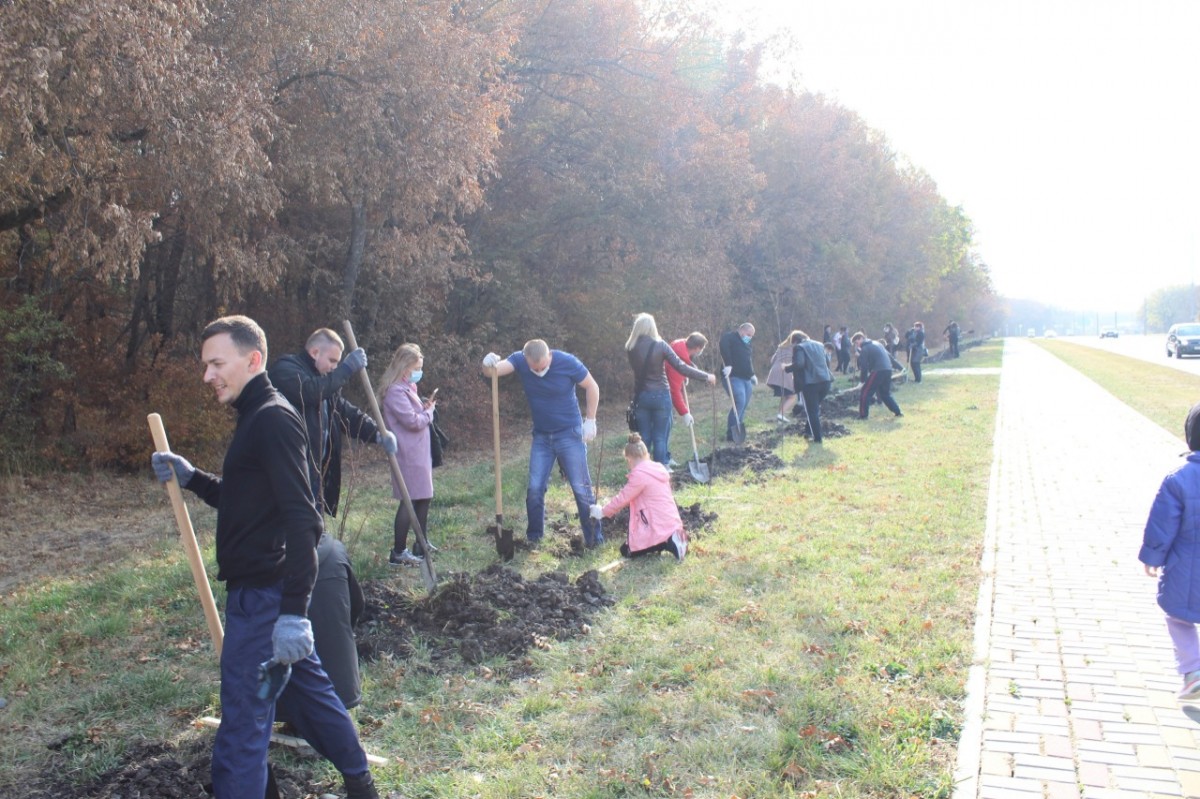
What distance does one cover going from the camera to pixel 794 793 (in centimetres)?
383

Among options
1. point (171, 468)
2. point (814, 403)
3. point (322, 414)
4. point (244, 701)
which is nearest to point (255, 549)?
point (244, 701)

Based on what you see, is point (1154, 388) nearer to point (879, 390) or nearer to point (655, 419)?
point (879, 390)

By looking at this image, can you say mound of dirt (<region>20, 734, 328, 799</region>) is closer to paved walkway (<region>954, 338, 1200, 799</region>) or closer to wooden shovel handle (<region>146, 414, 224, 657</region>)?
wooden shovel handle (<region>146, 414, 224, 657</region>)

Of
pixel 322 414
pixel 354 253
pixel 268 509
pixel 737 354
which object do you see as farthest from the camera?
pixel 354 253

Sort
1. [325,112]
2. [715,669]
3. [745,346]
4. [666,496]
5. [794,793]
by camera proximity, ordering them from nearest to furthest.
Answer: [794,793]
[715,669]
[666,496]
[325,112]
[745,346]

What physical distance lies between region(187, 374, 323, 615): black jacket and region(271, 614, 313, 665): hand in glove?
43 millimetres

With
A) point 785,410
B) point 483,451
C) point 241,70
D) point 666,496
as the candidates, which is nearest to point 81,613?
point 666,496

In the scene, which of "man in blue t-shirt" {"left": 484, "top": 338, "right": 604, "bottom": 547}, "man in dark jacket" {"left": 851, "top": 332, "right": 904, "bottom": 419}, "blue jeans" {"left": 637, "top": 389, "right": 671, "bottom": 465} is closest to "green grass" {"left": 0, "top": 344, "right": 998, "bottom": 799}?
"man in blue t-shirt" {"left": 484, "top": 338, "right": 604, "bottom": 547}

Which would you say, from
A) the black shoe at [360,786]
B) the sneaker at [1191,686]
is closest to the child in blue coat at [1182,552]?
the sneaker at [1191,686]

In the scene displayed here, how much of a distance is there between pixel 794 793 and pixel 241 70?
33.0 ft

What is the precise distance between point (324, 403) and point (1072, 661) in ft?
16.4

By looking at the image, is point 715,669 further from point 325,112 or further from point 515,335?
point 515,335

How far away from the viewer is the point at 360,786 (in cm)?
367

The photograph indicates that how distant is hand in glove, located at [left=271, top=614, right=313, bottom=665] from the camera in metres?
3.25
